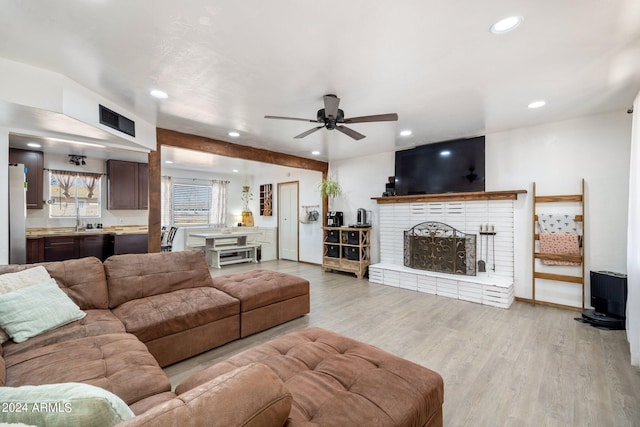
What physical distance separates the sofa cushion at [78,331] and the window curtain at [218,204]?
5622mm

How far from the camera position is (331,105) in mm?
2656

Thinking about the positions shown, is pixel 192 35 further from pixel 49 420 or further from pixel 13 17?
pixel 49 420

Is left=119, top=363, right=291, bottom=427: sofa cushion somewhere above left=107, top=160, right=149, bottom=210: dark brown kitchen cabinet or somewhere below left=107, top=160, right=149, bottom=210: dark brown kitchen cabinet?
below

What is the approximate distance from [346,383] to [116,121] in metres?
3.33

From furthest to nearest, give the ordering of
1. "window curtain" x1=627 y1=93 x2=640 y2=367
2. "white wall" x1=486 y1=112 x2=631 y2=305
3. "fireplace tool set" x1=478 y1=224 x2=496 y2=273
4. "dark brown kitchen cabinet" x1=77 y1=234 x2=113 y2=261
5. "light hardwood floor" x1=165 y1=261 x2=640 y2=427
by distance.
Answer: "dark brown kitchen cabinet" x1=77 y1=234 x2=113 y2=261 → "fireplace tool set" x1=478 y1=224 x2=496 y2=273 → "white wall" x1=486 y1=112 x2=631 y2=305 → "window curtain" x1=627 y1=93 x2=640 y2=367 → "light hardwood floor" x1=165 y1=261 x2=640 y2=427

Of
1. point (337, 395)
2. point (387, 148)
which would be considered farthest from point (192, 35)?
point (387, 148)

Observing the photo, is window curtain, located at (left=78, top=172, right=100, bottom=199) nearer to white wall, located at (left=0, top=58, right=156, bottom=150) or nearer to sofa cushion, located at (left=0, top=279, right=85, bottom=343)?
white wall, located at (left=0, top=58, right=156, bottom=150)

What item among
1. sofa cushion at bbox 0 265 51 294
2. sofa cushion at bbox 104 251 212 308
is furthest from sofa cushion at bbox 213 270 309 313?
sofa cushion at bbox 0 265 51 294

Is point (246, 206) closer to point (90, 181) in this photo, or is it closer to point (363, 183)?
point (90, 181)

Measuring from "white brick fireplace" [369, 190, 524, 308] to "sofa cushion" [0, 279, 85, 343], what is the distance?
4065 millimetres

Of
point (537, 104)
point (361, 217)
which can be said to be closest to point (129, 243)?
point (361, 217)

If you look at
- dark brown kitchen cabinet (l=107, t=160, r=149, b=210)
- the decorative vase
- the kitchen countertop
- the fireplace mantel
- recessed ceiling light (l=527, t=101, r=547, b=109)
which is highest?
recessed ceiling light (l=527, t=101, r=547, b=109)

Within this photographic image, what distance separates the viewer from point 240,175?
8117 mm

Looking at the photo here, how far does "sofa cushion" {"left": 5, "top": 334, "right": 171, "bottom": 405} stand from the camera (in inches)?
49.6
